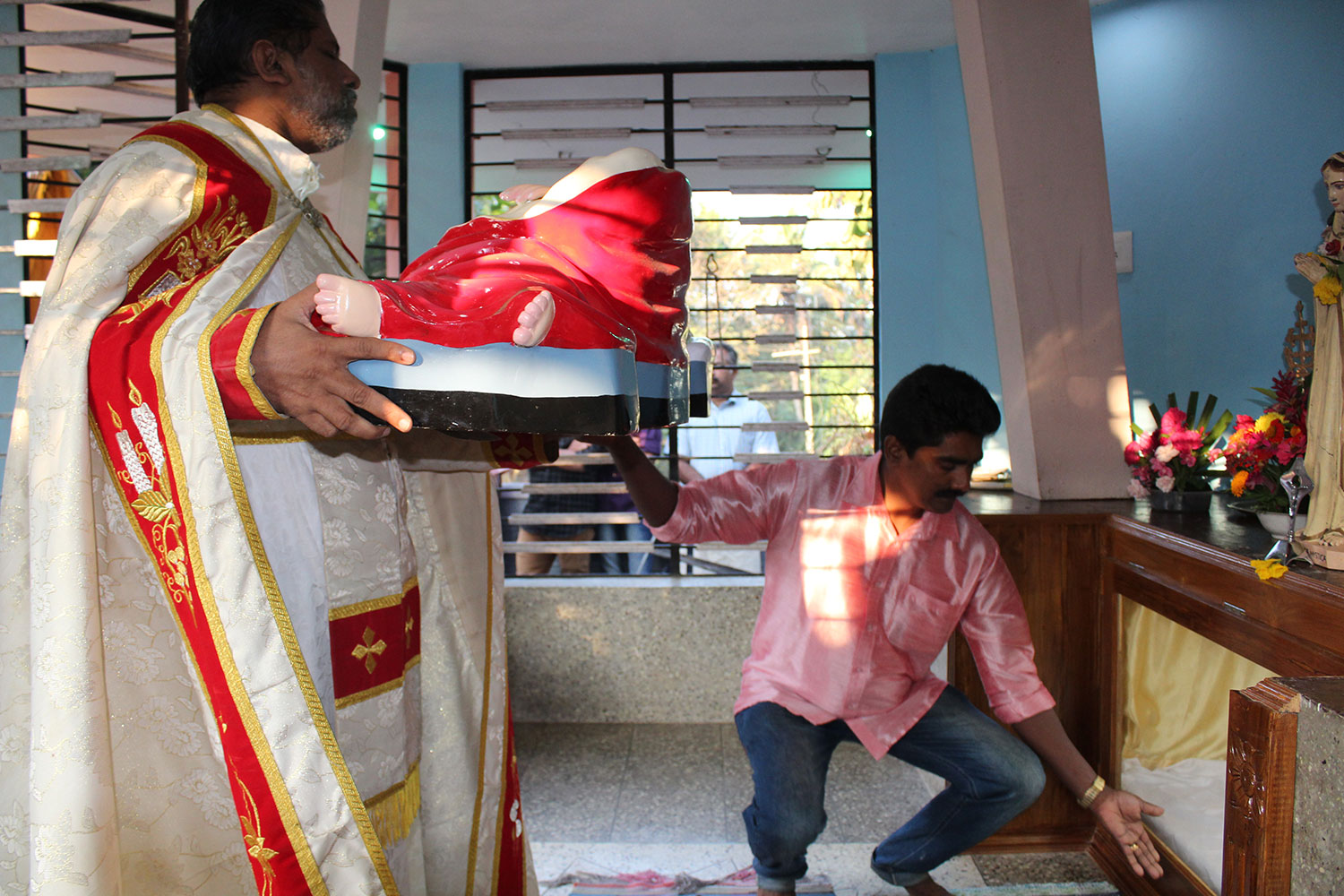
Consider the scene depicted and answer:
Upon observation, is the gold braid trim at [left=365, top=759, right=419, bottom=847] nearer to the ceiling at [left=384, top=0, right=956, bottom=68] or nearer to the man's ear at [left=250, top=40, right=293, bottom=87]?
the man's ear at [left=250, top=40, right=293, bottom=87]

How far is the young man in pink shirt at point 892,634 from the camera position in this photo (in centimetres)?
232

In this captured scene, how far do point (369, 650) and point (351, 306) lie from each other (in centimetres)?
64

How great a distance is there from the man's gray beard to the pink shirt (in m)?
1.16

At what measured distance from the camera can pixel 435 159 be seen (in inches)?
176

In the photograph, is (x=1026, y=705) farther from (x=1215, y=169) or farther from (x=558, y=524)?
(x=1215, y=169)

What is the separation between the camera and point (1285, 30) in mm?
3633

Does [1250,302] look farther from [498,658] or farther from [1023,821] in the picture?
[498,658]

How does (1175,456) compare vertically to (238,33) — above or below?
below

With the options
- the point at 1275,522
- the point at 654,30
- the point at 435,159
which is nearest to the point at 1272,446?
the point at 1275,522

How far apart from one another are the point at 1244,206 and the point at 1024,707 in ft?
8.45

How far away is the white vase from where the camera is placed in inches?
88.4

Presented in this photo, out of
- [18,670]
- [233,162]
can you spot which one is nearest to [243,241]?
[233,162]

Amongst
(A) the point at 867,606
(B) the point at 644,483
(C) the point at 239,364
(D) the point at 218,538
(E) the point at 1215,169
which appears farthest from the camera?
(E) the point at 1215,169

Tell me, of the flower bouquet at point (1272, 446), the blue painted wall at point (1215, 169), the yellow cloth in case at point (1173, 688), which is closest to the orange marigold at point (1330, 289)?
the flower bouquet at point (1272, 446)
